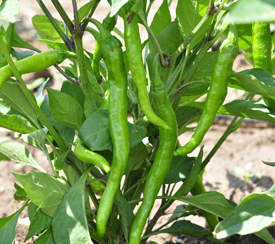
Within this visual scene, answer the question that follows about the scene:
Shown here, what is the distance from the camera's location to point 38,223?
80 cm

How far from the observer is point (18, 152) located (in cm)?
101

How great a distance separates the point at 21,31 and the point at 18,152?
2.89 m

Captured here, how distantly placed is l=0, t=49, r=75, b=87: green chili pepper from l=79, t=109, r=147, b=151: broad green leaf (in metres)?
0.15

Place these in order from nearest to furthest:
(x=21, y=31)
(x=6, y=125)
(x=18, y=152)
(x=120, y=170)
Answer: (x=120, y=170)
(x=6, y=125)
(x=18, y=152)
(x=21, y=31)

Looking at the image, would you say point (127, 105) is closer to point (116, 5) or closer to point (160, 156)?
point (160, 156)

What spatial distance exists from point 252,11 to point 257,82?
1.39ft

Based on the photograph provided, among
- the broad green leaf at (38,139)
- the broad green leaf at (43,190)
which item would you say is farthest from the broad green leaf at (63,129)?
the broad green leaf at (43,190)

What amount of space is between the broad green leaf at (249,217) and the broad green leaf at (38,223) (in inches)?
17.1

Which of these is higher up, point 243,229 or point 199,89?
point 199,89

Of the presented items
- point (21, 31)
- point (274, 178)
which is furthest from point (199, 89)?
point (21, 31)

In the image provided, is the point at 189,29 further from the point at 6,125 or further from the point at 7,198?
the point at 7,198

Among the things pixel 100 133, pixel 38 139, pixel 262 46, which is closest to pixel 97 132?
pixel 100 133

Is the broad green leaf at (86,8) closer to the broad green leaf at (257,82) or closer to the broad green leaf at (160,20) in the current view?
the broad green leaf at (160,20)

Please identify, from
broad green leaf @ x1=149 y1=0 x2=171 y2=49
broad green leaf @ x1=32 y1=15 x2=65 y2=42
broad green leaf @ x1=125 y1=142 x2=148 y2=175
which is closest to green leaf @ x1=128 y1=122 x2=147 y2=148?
broad green leaf @ x1=125 y1=142 x2=148 y2=175
